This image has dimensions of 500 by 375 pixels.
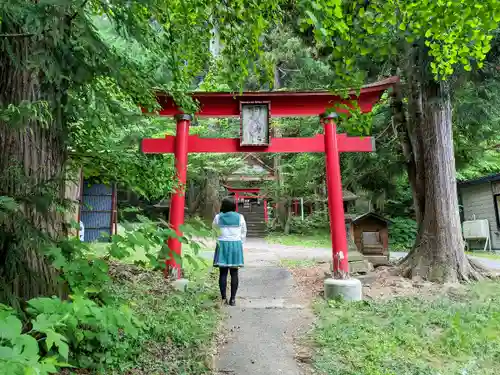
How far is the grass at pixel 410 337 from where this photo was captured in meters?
3.13

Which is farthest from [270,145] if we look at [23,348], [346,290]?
[23,348]

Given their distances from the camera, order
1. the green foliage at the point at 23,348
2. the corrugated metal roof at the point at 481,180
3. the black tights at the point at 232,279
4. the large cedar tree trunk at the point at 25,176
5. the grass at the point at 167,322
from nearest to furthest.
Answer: the green foliage at the point at 23,348 → the large cedar tree trunk at the point at 25,176 → the grass at the point at 167,322 → the black tights at the point at 232,279 → the corrugated metal roof at the point at 481,180

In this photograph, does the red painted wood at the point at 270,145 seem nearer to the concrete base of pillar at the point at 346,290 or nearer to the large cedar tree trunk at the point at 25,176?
the concrete base of pillar at the point at 346,290

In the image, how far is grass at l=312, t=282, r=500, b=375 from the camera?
313 centimetres

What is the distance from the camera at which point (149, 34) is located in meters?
3.30

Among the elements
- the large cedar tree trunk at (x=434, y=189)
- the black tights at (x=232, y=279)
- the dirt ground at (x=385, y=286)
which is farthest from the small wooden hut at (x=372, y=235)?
the black tights at (x=232, y=279)

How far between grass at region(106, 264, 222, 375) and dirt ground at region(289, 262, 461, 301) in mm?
1811

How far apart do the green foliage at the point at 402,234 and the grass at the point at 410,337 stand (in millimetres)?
9904

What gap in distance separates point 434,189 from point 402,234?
9.68m

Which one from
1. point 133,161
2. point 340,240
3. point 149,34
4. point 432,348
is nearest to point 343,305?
point 340,240

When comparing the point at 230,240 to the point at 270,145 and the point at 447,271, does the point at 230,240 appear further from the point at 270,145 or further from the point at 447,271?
the point at 447,271

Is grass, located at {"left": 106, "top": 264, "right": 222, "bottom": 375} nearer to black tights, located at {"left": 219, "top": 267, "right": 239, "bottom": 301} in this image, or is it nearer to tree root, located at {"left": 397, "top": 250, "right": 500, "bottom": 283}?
black tights, located at {"left": 219, "top": 267, "right": 239, "bottom": 301}

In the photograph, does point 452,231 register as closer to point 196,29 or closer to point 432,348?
point 432,348

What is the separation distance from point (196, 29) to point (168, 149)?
123 inches
